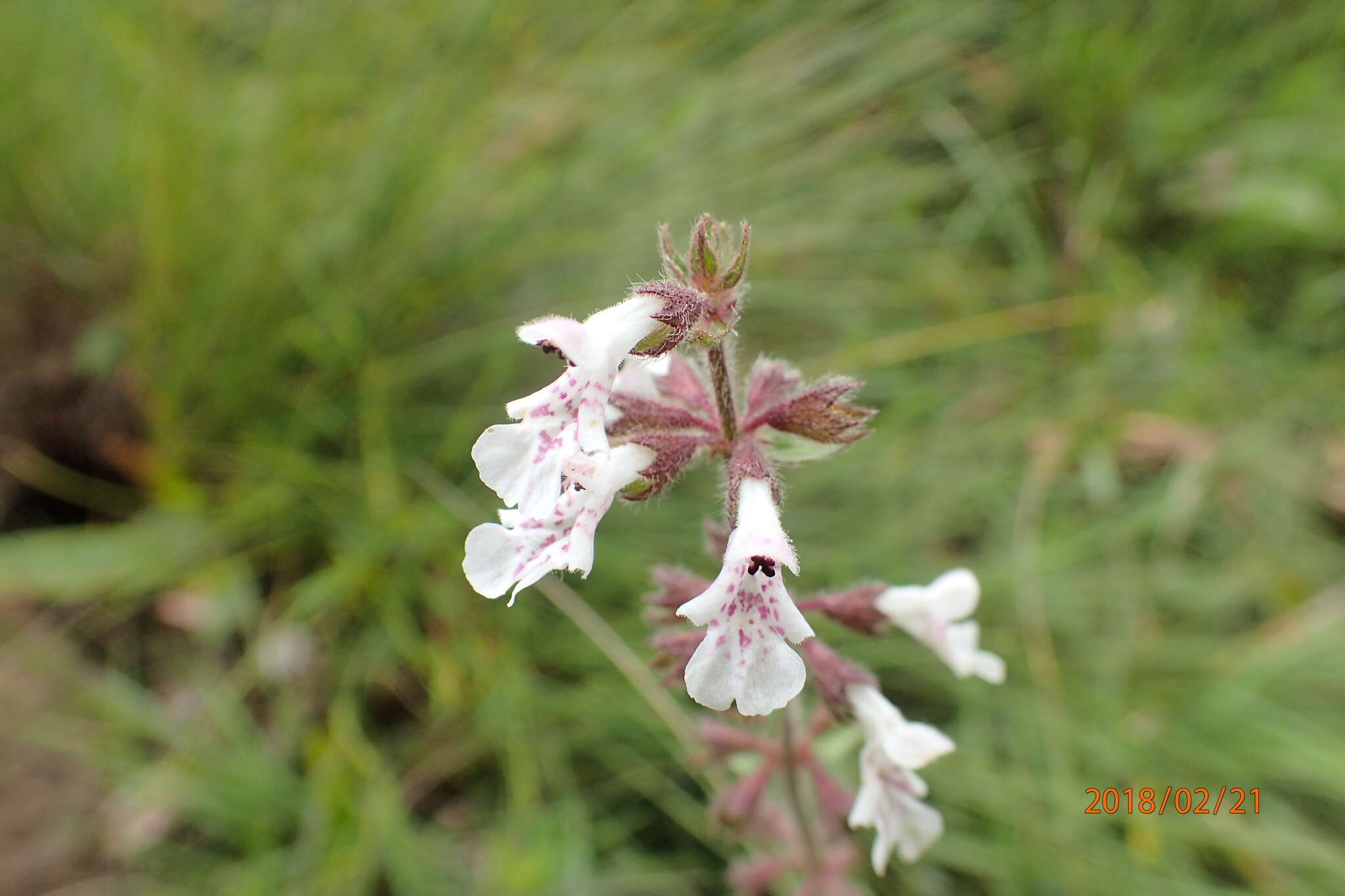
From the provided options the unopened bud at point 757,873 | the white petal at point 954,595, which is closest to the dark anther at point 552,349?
the white petal at point 954,595

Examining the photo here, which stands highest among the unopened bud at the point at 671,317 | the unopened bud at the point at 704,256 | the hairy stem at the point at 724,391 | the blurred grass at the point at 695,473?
the blurred grass at the point at 695,473

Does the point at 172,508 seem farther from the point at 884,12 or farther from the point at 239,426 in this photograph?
the point at 884,12

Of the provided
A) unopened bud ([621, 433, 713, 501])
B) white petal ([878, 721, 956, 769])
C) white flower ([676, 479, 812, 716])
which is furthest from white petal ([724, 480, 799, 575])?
white petal ([878, 721, 956, 769])

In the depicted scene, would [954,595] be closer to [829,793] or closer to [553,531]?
[829,793]
